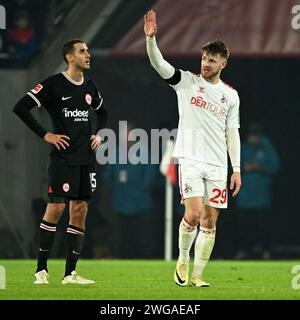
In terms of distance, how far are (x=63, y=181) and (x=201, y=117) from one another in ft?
4.47

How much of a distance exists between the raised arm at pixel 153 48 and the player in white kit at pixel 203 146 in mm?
20

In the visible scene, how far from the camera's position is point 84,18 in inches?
724

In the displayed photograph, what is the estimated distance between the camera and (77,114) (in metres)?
11.8

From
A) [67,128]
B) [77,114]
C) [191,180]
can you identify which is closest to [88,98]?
[77,114]

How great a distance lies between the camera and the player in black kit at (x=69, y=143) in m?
11.7

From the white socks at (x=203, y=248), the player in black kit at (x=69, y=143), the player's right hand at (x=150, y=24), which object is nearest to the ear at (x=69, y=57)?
the player in black kit at (x=69, y=143)

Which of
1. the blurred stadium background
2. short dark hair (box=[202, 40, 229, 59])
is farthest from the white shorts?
the blurred stadium background

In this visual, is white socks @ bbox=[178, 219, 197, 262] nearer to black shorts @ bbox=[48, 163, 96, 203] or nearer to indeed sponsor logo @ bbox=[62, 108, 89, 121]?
black shorts @ bbox=[48, 163, 96, 203]

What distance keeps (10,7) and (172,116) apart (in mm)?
2745

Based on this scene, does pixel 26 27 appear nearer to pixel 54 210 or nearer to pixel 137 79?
pixel 137 79

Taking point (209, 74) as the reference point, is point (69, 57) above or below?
above

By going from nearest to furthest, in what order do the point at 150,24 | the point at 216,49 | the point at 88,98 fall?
1. the point at 150,24
2. the point at 216,49
3. the point at 88,98

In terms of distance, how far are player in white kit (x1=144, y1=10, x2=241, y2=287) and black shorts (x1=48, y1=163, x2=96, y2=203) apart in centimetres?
85

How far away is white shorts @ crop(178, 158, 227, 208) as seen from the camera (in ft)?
37.6
